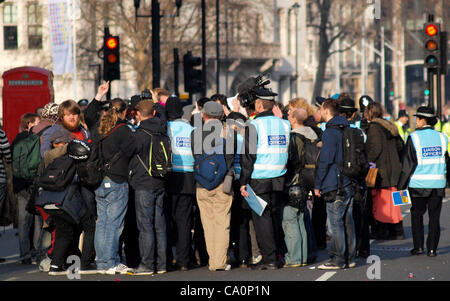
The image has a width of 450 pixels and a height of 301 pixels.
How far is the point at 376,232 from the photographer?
46.3 ft

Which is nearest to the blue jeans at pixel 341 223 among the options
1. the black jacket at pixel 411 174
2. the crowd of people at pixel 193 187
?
the crowd of people at pixel 193 187

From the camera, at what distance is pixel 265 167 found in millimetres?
11141

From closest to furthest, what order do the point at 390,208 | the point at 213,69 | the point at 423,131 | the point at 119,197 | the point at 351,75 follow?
1. the point at 119,197
2. the point at 423,131
3. the point at 390,208
4. the point at 213,69
5. the point at 351,75

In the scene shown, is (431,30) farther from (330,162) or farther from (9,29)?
(9,29)

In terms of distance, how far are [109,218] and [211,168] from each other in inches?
47.7

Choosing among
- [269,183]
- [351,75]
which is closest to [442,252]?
[269,183]

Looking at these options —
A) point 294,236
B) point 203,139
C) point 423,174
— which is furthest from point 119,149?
point 423,174

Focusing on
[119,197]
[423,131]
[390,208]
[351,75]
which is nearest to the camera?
[119,197]

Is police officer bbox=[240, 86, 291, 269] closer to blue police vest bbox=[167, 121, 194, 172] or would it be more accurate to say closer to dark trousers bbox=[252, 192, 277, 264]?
dark trousers bbox=[252, 192, 277, 264]

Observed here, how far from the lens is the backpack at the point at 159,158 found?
10719 mm

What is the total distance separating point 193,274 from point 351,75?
6594cm

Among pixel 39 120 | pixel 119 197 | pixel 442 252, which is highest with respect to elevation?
pixel 39 120

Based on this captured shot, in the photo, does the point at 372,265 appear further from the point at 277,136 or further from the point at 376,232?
the point at 376,232

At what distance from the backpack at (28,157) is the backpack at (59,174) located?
49.6 inches
